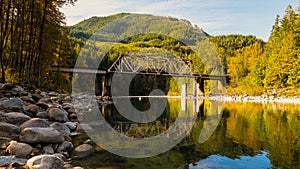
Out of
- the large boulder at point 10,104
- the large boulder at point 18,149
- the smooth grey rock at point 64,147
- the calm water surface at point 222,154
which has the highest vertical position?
the large boulder at point 10,104

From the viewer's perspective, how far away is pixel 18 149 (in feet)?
18.6

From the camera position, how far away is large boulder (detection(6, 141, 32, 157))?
561cm

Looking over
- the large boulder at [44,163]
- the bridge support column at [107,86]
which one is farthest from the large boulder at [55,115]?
the bridge support column at [107,86]

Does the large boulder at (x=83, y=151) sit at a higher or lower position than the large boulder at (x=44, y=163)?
lower

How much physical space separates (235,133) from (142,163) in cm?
544

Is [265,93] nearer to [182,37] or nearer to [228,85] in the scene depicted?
[228,85]

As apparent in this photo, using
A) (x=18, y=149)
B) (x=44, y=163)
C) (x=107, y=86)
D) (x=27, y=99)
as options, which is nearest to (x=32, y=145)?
(x=18, y=149)

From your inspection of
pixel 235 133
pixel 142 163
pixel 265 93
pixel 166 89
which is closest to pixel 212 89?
pixel 166 89

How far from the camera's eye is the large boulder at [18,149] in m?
5.61

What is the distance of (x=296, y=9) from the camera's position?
48688mm

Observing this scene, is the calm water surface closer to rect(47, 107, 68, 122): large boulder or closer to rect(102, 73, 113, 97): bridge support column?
rect(47, 107, 68, 122): large boulder

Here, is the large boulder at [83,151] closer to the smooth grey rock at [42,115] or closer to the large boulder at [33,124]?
the large boulder at [33,124]

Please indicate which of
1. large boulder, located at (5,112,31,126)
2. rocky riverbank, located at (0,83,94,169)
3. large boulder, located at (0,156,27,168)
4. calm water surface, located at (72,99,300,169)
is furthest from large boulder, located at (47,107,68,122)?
large boulder, located at (0,156,27,168)

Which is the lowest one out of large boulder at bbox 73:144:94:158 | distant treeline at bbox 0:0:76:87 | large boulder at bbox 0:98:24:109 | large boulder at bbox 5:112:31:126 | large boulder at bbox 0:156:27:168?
large boulder at bbox 73:144:94:158
